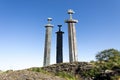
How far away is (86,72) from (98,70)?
2.69 feet

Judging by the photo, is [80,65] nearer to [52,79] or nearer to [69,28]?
[52,79]

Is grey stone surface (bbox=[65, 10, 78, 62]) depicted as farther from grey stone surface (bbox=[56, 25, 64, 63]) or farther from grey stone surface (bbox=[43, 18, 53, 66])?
grey stone surface (bbox=[43, 18, 53, 66])

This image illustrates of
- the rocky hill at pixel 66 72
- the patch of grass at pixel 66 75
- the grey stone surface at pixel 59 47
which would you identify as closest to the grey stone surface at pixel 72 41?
the grey stone surface at pixel 59 47

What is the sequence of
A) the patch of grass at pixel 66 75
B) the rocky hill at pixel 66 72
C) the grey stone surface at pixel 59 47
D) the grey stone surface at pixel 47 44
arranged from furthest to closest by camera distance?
the grey stone surface at pixel 47 44
the grey stone surface at pixel 59 47
the patch of grass at pixel 66 75
the rocky hill at pixel 66 72

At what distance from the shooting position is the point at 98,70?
17938mm

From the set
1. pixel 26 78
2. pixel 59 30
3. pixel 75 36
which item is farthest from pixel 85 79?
pixel 59 30

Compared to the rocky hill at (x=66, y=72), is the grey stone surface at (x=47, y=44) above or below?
above

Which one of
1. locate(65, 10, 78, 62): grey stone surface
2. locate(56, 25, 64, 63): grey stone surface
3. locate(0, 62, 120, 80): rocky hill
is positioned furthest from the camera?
locate(56, 25, 64, 63): grey stone surface

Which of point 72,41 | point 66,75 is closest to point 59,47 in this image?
point 72,41

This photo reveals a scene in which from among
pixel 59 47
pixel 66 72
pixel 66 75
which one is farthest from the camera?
pixel 59 47

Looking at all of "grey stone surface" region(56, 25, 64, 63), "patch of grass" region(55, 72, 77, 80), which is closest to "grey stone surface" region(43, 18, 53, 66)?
"grey stone surface" region(56, 25, 64, 63)

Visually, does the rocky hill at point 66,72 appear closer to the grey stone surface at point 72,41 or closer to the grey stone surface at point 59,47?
the grey stone surface at point 72,41

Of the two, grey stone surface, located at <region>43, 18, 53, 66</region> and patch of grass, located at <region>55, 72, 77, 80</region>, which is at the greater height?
grey stone surface, located at <region>43, 18, 53, 66</region>

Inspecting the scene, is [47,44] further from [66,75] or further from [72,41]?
[66,75]
